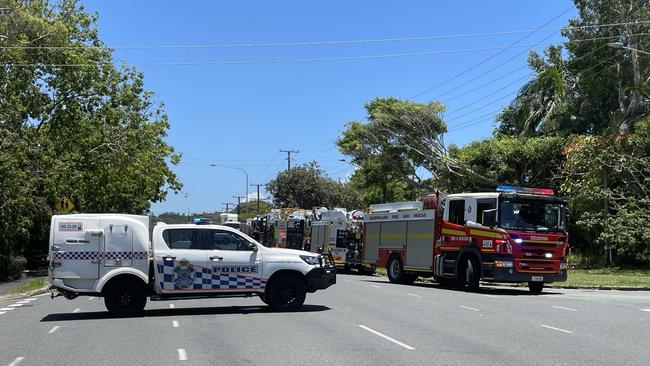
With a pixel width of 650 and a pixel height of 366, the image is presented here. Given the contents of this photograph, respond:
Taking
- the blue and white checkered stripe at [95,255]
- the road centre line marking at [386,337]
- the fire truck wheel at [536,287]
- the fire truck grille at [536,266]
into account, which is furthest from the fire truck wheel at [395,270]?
the road centre line marking at [386,337]

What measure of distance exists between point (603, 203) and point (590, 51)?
1164 cm

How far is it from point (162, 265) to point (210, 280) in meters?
1.07

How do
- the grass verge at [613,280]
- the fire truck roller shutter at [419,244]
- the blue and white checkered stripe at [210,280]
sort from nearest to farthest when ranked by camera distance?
the blue and white checkered stripe at [210,280], the fire truck roller shutter at [419,244], the grass verge at [613,280]

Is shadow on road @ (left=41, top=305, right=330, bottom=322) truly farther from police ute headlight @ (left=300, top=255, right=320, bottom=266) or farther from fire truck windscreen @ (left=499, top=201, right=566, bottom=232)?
fire truck windscreen @ (left=499, top=201, right=566, bottom=232)

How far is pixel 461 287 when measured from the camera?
75.5 ft

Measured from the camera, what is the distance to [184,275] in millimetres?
14336

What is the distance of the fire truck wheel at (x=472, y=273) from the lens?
829 inches

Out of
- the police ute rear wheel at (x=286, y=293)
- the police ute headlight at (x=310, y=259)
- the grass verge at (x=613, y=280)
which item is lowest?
the police ute rear wheel at (x=286, y=293)

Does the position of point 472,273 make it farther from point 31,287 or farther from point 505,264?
point 31,287

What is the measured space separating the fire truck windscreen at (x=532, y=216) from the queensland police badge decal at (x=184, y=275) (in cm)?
991

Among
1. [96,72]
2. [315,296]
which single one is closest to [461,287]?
[315,296]

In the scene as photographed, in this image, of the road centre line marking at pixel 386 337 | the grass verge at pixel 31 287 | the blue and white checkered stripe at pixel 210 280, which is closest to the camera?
the road centre line marking at pixel 386 337

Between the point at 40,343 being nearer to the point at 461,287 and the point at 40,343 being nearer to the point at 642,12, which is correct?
the point at 461,287

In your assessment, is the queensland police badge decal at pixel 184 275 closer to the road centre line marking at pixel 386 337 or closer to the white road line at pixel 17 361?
the road centre line marking at pixel 386 337
